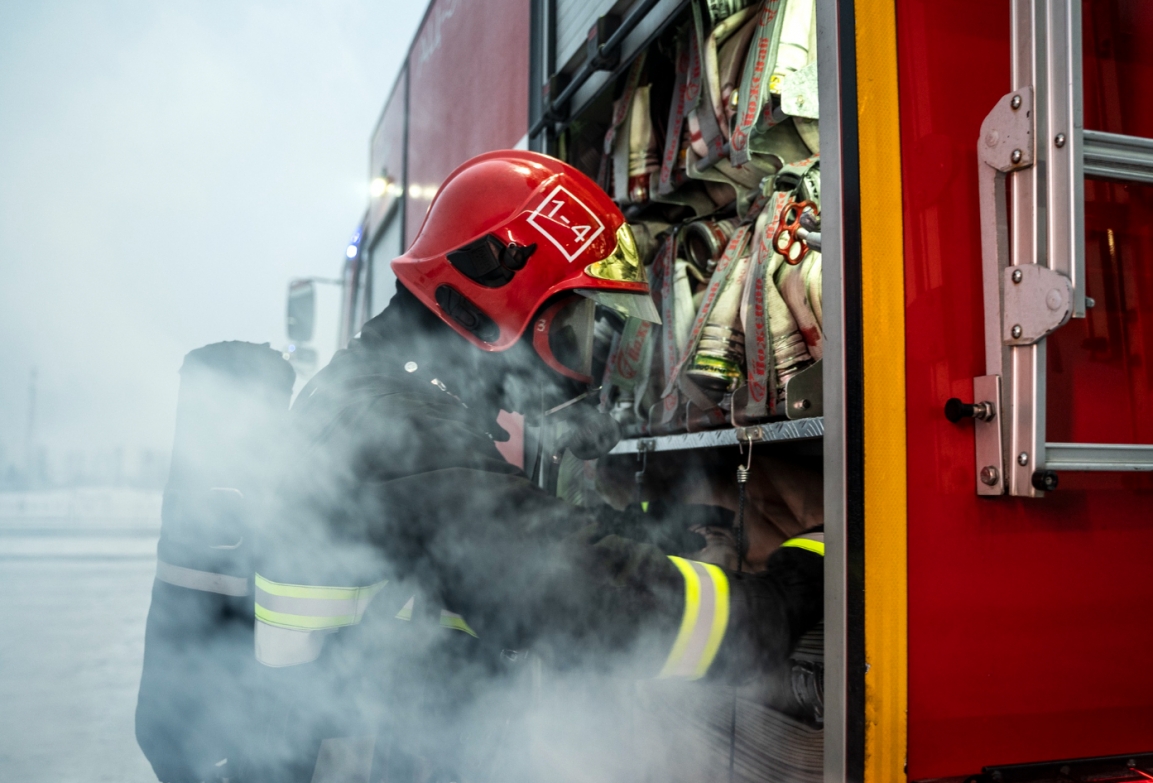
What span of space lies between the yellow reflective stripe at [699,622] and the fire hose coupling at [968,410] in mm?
469

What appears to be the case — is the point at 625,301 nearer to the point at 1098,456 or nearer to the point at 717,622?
the point at 717,622

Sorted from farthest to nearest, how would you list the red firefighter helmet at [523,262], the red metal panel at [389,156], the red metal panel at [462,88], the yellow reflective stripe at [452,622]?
1. the red metal panel at [389,156]
2. the red metal panel at [462,88]
3. the red firefighter helmet at [523,262]
4. the yellow reflective stripe at [452,622]

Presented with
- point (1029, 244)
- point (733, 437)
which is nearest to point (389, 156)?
point (733, 437)

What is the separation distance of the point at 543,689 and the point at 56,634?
1250 millimetres

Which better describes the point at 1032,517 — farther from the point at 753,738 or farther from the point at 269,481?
the point at 269,481

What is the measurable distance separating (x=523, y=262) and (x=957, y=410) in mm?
1044

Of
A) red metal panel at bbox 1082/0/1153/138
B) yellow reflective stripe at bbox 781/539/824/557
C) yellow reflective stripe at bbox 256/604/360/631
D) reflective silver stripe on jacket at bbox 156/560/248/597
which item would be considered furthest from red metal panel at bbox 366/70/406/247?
red metal panel at bbox 1082/0/1153/138

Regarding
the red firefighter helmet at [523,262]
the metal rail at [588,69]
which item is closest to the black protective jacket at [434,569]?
the red firefighter helmet at [523,262]

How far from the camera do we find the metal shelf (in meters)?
1.50

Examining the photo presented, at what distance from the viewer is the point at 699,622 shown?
128 cm

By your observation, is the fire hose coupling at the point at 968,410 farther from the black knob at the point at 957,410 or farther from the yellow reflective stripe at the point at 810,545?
the yellow reflective stripe at the point at 810,545

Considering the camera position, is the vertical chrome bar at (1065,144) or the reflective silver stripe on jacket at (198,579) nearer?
the vertical chrome bar at (1065,144)

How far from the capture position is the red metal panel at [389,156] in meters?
5.14

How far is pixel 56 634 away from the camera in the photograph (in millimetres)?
1887
